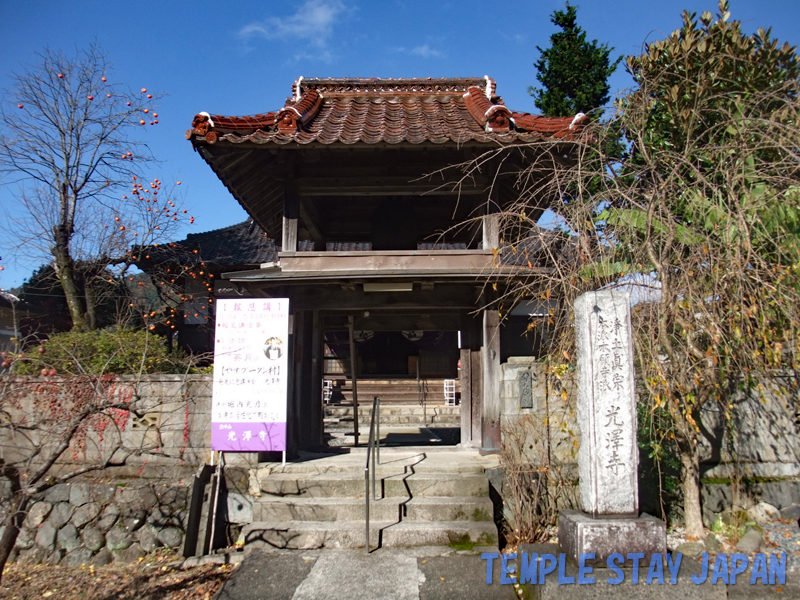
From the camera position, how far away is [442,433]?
13.4 meters

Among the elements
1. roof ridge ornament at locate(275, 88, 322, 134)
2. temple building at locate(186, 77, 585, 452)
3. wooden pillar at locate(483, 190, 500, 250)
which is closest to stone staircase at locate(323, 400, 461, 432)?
temple building at locate(186, 77, 585, 452)

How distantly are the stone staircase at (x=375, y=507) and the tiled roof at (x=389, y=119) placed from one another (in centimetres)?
447

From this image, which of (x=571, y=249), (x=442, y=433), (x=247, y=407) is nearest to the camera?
(x=571, y=249)

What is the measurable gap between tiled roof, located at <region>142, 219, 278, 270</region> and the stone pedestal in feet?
33.5

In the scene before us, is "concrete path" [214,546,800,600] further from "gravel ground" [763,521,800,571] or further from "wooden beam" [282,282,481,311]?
"wooden beam" [282,282,481,311]

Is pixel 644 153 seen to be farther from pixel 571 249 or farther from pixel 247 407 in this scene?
pixel 247 407

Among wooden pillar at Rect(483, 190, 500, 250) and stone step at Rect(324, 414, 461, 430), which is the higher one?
wooden pillar at Rect(483, 190, 500, 250)

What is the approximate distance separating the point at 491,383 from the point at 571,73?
10.7 m

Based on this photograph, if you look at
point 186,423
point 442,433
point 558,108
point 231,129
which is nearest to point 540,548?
point 186,423

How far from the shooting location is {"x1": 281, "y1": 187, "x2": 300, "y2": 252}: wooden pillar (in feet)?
24.9

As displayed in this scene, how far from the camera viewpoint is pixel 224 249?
15172 mm

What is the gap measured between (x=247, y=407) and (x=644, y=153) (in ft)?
18.2

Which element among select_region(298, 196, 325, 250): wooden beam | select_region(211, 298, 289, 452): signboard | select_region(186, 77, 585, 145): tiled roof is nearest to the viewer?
select_region(211, 298, 289, 452): signboard

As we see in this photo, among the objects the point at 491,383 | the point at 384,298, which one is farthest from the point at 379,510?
the point at 384,298
